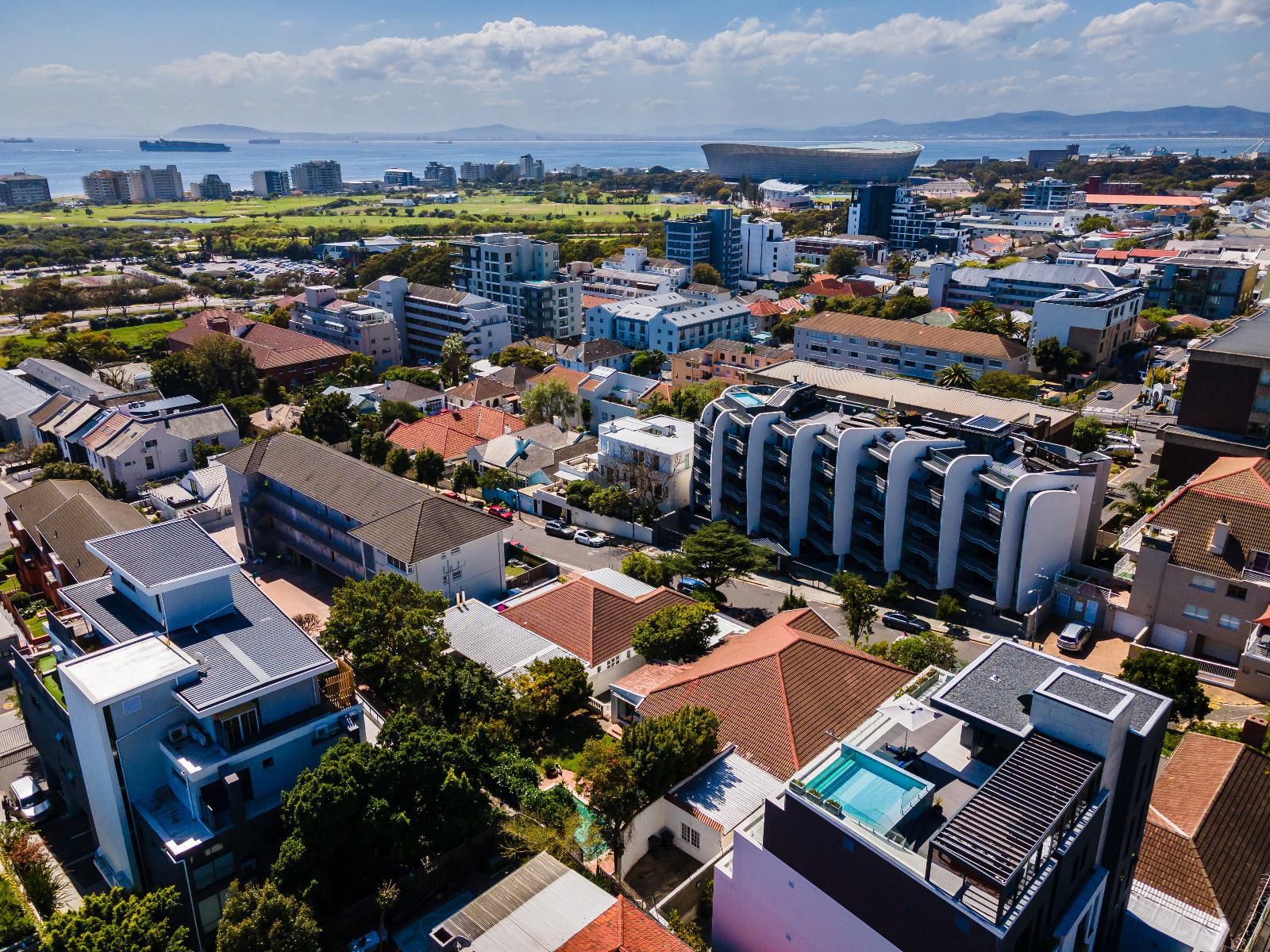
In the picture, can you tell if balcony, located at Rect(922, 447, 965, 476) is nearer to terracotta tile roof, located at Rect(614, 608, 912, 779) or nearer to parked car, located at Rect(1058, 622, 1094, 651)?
parked car, located at Rect(1058, 622, 1094, 651)

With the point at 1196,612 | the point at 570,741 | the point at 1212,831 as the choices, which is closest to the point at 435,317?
the point at 570,741

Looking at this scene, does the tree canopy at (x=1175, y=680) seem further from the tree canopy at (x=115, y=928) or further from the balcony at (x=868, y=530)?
the tree canopy at (x=115, y=928)

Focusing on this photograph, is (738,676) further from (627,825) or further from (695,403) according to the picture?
(695,403)

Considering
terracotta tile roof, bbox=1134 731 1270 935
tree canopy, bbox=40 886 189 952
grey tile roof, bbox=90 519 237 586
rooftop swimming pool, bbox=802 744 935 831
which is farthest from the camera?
grey tile roof, bbox=90 519 237 586

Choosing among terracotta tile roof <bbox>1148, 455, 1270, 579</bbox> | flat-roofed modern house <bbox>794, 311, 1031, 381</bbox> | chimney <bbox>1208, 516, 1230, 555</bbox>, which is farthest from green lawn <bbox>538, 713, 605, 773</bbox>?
flat-roofed modern house <bbox>794, 311, 1031, 381</bbox>

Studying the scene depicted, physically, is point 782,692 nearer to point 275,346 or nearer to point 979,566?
point 979,566

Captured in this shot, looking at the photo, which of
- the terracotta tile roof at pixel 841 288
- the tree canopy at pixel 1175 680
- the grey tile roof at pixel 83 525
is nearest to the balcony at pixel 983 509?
the tree canopy at pixel 1175 680

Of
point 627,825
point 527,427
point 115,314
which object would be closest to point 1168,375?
point 527,427
